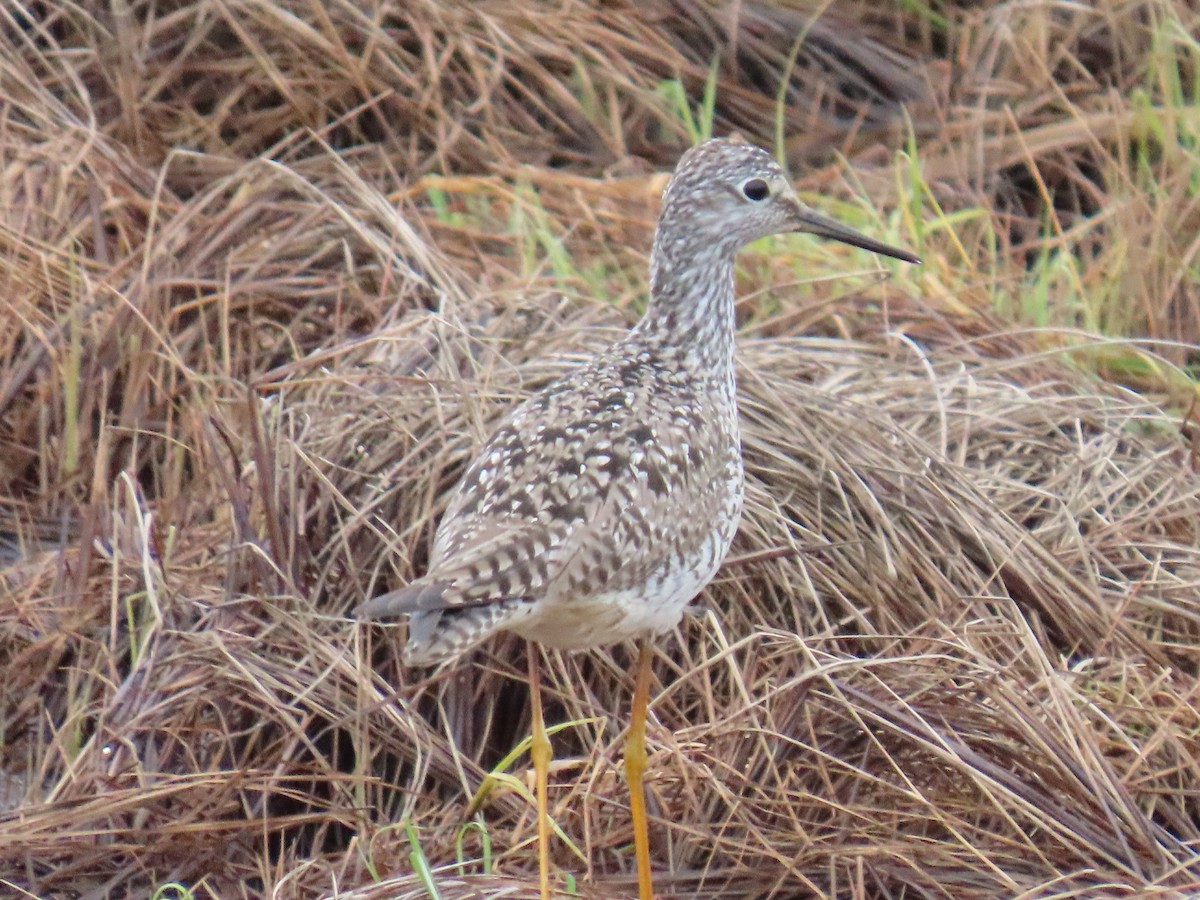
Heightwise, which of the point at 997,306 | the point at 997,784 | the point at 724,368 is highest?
the point at 724,368

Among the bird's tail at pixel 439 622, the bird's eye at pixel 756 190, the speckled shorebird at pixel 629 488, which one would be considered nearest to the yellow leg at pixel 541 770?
the speckled shorebird at pixel 629 488

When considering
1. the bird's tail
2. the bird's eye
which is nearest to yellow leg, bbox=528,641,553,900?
the bird's tail

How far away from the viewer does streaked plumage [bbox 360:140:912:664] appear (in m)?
3.65

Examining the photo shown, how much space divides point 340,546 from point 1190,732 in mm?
2115

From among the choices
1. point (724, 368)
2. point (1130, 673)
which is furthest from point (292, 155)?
point (1130, 673)

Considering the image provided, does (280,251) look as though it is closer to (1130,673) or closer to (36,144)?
(36,144)

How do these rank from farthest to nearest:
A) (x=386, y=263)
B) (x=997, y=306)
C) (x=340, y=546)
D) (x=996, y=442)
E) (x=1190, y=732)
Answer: (x=997, y=306)
(x=386, y=263)
(x=996, y=442)
(x=340, y=546)
(x=1190, y=732)

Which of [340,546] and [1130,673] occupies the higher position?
[340,546]

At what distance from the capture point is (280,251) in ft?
20.4

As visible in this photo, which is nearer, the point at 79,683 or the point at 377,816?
the point at 377,816

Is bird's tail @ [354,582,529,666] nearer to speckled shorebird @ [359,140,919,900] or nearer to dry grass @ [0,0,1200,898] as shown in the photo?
speckled shorebird @ [359,140,919,900]

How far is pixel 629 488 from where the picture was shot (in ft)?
12.9

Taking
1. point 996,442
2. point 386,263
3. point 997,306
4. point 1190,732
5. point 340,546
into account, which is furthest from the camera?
point 997,306

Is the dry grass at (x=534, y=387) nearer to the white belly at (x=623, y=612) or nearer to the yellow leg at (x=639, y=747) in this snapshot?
the yellow leg at (x=639, y=747)
